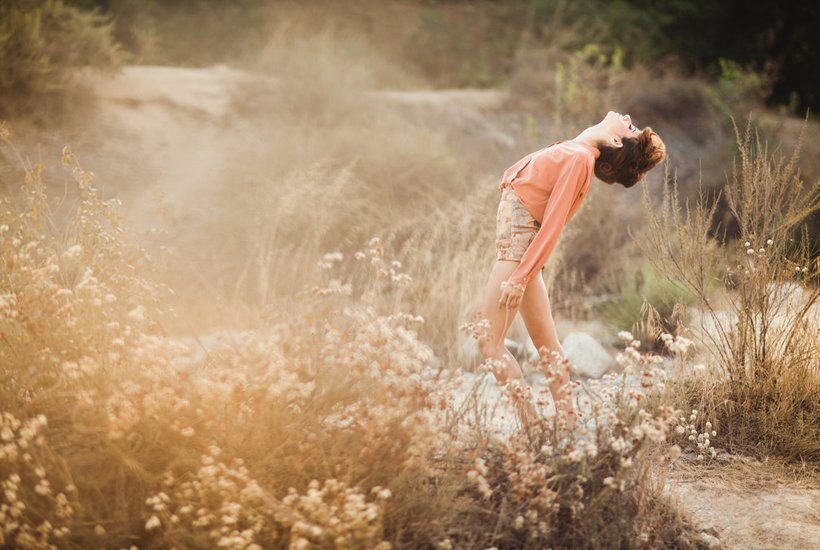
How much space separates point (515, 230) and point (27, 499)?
218 centimetres

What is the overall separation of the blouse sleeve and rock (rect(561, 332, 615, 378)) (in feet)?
7.06

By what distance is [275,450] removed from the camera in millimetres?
2250

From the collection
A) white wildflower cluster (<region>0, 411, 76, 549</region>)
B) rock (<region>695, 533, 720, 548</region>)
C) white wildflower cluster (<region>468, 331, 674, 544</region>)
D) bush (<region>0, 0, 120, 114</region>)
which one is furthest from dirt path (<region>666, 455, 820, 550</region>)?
bush (<region>0, 0, 120, 114</region>)

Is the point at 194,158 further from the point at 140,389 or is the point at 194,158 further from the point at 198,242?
the point at 140,389

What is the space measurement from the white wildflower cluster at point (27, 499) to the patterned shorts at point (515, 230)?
1990mm

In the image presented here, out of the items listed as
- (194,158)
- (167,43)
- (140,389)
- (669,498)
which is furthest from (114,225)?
(167,43)

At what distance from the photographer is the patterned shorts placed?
3.13m

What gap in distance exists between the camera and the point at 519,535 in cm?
250

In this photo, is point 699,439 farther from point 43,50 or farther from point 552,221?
point 43,50

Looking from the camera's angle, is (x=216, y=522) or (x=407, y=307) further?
(x=407, y=307)

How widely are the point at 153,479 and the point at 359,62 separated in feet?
28.4

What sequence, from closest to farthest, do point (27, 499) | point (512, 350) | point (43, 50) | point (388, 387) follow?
point (27, 499), point (388, 387), point (512, 350), point (43, 50)

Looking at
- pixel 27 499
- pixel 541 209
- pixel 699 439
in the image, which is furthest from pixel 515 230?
pixel 27 499

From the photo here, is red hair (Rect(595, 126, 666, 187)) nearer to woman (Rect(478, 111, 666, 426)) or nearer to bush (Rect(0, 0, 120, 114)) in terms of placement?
woman (Rect(478, 111, 666, 426))
